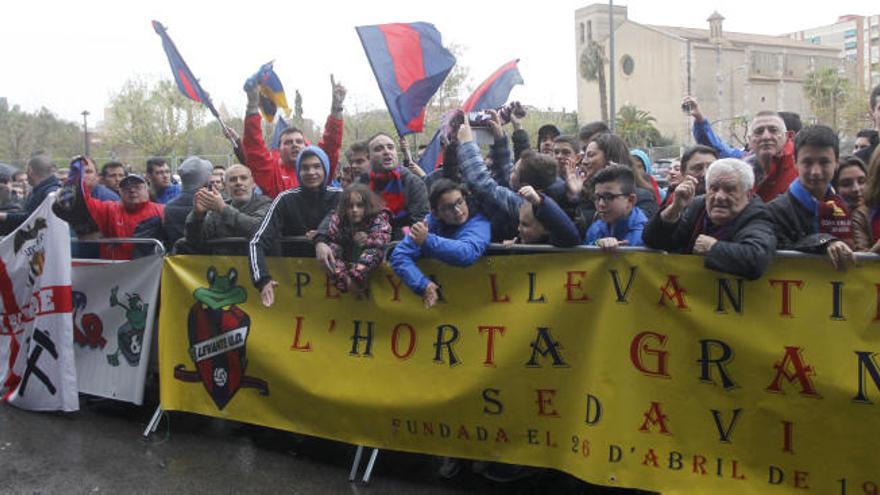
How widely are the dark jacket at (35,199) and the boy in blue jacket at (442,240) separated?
4.69 m

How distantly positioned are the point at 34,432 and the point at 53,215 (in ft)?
5.26

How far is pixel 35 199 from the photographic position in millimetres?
7805

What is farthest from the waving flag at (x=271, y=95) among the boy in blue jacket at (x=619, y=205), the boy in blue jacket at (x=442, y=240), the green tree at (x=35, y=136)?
the green tree at (x=35, y=136)

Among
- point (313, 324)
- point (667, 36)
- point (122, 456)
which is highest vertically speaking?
point (667, 36)

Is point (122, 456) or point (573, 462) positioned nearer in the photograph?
point (573, 462)

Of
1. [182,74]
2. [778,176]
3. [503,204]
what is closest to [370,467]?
[503,204]

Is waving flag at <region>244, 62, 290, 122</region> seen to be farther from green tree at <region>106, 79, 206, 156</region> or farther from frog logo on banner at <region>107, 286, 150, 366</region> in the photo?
green tree at <region>106, 79, 206, 156</region>

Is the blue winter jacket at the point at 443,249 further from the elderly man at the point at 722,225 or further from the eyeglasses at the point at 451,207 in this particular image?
the elderly man at the point at 722,225

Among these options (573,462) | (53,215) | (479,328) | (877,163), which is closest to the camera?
(877,163)

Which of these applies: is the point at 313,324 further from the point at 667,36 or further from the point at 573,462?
the point at 667,36

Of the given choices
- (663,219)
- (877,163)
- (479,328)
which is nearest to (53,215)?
(479,328)

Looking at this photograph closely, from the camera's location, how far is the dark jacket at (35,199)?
7728 mm

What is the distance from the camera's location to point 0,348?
267 inches

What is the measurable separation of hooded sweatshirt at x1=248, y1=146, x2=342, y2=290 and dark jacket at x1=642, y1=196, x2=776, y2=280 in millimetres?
2190
